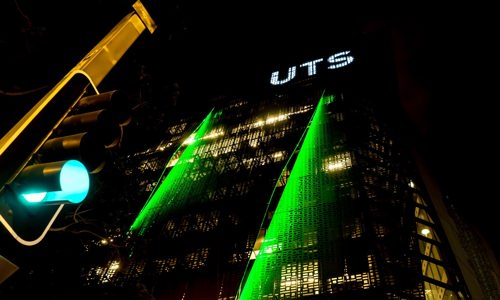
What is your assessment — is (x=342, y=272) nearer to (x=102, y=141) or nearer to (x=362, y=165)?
(x=362, y=165)

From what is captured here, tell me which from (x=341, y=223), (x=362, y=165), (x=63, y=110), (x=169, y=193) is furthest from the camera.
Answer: (x=169, y=193)

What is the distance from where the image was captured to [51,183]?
154 cm

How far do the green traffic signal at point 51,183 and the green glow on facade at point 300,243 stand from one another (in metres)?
3.58

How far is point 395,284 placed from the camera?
14.8ft

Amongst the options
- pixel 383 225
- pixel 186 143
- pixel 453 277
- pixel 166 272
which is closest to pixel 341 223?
pixel 383 225

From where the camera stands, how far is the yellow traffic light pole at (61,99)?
1.58 meters

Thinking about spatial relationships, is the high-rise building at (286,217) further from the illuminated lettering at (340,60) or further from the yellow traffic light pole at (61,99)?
the yellow traffic light pole at (61,99)

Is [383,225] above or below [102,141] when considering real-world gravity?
above

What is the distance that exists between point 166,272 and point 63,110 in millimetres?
5428

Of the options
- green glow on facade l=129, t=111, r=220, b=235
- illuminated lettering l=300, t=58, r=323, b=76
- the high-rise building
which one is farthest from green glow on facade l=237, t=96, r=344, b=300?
illuminated lettering l=300, t=58, r=323, b=76

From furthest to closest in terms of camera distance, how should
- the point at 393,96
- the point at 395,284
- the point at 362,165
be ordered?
the point at 393,96, the point at 362,165, the point at 395,284

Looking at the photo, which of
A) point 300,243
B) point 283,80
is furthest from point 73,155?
point 283,80

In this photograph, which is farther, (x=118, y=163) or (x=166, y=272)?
(x=118, y=163)

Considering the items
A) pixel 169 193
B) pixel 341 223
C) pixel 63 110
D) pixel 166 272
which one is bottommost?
pixel 63 110
